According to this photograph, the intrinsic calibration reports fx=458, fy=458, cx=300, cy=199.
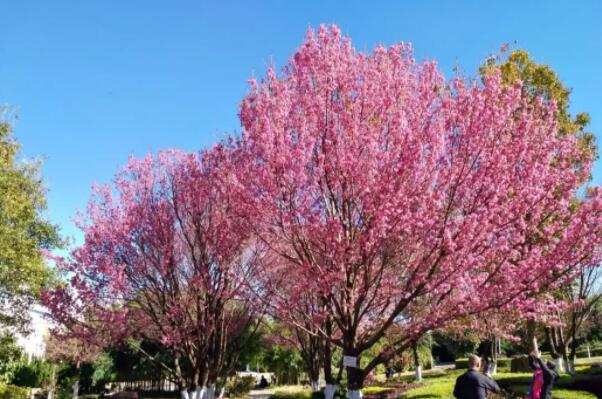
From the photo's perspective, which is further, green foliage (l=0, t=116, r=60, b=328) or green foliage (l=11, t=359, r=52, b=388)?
green foliage (l=11, t=359, r=52, b=388)

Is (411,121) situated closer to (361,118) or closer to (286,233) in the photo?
(361,118)

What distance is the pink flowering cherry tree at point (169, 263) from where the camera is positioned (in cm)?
1184

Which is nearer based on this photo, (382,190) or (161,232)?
(382,190)

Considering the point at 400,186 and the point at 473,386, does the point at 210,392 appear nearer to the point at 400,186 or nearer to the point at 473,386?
the point at 473,386

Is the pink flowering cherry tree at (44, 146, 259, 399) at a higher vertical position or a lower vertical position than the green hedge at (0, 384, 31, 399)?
higher

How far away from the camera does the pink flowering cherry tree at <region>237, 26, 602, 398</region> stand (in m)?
7.52

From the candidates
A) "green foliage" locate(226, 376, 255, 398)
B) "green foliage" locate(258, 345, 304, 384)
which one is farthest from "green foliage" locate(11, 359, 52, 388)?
"green foliage" locate(258, 345, 304, 384)

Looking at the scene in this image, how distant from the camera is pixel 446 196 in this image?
8.05 meters

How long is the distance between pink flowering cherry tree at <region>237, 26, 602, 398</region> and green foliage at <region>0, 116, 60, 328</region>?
10735 millimetres

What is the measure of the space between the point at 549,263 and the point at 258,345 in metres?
21.1

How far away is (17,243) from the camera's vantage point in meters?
15.7

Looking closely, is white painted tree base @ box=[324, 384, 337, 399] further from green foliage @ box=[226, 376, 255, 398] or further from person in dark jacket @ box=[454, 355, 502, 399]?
green foliage @ box=[226, 376, 255, 398]

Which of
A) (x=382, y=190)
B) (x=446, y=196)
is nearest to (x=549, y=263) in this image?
(x=446, y=196)

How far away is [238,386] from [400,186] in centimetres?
2383
